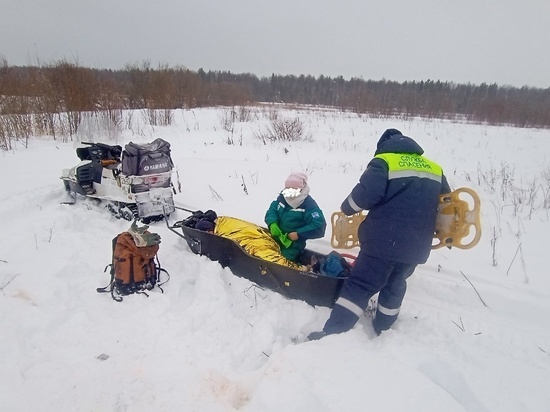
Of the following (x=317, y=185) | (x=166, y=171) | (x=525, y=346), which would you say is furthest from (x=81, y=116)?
(x=525, y=346)

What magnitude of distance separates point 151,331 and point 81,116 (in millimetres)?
11260

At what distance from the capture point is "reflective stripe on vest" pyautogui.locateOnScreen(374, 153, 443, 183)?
226 cm

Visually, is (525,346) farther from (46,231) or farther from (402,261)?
(46,231)

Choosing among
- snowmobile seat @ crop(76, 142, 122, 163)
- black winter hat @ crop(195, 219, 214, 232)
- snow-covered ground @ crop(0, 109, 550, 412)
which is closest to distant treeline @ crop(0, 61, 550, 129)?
snowmobile seat @ crop(76, 142, 122, 163)

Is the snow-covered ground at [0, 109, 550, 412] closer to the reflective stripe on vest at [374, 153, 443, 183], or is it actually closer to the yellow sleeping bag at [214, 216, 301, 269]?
the yellow sleeping bag at [214, 216, 301, 269]

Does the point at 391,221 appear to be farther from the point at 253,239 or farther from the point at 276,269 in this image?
the point at 253,239

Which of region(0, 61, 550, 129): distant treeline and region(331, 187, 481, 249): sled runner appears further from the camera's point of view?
region(0, 61, 550, 129): distant treeline

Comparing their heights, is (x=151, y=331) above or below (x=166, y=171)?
below

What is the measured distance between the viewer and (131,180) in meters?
4.41

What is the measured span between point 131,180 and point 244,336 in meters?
2.90

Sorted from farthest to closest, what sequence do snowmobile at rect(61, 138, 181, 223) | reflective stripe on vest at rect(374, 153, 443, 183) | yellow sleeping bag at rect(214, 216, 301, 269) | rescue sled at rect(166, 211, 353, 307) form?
snowmobile at rect(61, 138, 181, 223) → yellow sleeping bag at rect(214, 216, 301, 269) → rescue sled at rect(166, 211, 353, 307) → reflective stripe on vest at rect(374, 153, 443, 183)

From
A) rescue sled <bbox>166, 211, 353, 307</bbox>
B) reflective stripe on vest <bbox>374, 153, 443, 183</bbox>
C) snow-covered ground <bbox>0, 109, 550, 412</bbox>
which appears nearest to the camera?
snow-covered ground <bbox>0, 109, 550, 412</bbox>

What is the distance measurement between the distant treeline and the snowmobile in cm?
764

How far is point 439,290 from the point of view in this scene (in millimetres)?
3076
